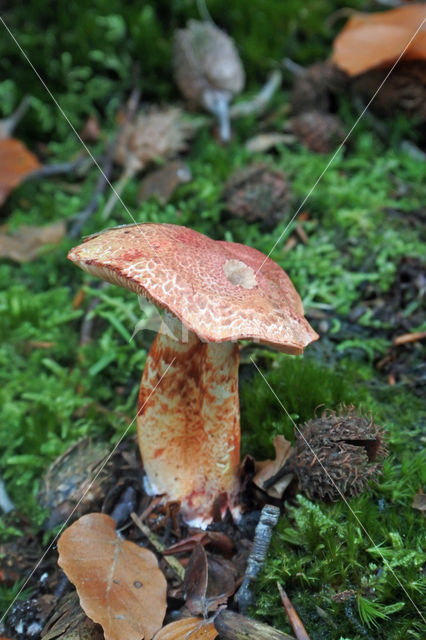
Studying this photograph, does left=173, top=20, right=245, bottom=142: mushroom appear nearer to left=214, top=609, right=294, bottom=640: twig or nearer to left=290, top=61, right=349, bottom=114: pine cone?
left=290, top=61, right=349, bottom=114: pine cone

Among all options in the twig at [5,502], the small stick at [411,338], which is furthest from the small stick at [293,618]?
the small stick at [411,338]

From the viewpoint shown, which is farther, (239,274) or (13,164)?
(13,164)

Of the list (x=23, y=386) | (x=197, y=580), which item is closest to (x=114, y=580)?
(x=197, y=580)

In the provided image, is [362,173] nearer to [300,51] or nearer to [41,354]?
[300,51]

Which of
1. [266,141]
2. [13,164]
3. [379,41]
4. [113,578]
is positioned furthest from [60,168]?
[113,578]

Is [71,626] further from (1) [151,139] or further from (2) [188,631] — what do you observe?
(1) [151,139]
